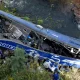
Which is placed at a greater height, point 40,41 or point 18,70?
point 40,41

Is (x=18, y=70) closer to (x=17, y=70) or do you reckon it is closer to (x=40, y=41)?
(x=17, y=70)

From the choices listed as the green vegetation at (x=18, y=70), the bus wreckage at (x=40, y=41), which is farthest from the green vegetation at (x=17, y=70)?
the bus wreckage at (x=40, y=41)

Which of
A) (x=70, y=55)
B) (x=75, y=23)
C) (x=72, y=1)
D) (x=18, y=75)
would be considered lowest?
(x=18, y=75)

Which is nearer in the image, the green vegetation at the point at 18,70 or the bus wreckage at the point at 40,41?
the green vegetation at the point at 18,70

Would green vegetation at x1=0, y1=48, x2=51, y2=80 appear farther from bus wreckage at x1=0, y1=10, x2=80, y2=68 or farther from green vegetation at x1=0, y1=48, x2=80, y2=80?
bus wreckage at x1=0, y1=10, x2=80, y2=68

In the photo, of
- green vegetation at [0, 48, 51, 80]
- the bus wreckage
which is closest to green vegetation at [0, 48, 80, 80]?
green vegetation at [0, 48, 51, 80]

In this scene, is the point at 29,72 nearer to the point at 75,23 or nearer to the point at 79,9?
the point at 75,23

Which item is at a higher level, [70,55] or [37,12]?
[37,12]

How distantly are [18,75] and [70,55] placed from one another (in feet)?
9.07

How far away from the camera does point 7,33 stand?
32.5 ft

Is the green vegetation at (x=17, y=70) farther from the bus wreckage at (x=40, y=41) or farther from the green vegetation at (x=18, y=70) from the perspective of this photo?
the bus wreckage at (x=40, y=41)

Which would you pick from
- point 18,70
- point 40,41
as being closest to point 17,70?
point 18,70

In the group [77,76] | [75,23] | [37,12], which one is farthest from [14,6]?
[77,76]

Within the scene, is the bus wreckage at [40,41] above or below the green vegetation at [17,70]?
above
